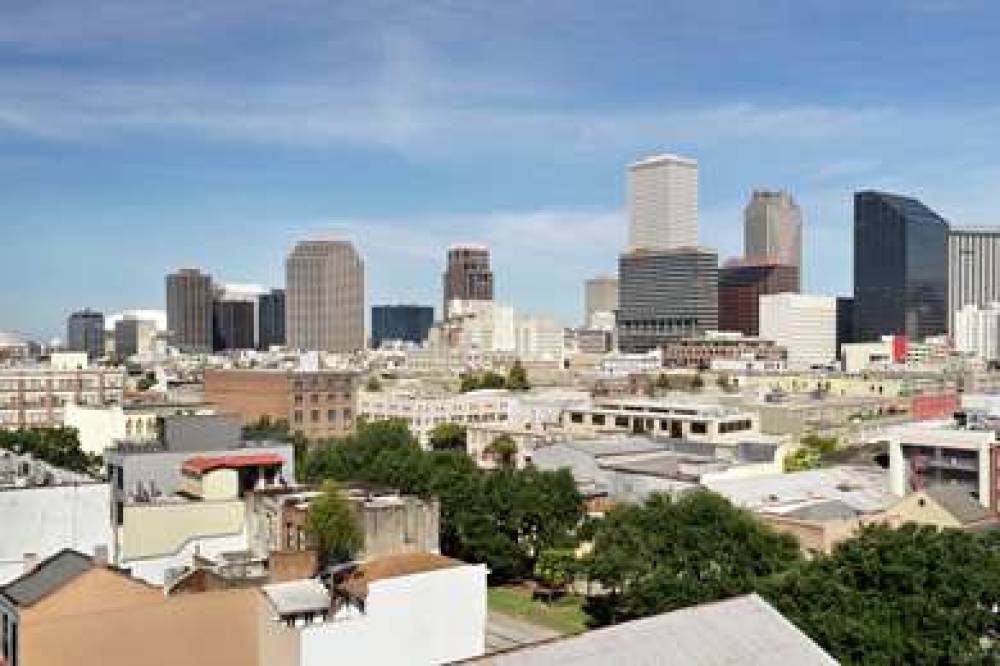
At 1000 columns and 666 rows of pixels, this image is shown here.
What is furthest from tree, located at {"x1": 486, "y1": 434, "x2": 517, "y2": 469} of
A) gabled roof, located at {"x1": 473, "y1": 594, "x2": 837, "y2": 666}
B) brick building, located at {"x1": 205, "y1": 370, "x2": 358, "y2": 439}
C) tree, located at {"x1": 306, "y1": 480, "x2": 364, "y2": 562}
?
gabled roof, located at {"x1": 473, "y1": 594, "x2": 837, "y2": 666}

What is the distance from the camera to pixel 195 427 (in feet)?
217

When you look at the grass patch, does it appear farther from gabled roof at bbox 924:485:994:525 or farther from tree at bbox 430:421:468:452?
tree at bbox 430:421:468:452

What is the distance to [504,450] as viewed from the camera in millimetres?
110375

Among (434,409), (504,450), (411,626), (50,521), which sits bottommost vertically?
(504,450)

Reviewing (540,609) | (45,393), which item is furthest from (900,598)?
(45,393)

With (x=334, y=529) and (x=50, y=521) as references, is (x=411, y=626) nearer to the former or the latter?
(x=334, y=529)

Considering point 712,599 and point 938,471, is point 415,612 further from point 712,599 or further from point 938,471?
point 938,471

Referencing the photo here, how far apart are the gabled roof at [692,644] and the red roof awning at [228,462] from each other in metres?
36.1

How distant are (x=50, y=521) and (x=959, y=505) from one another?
47.1 metres

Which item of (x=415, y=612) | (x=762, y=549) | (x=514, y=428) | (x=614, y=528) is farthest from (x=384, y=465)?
(x=514, y=428)

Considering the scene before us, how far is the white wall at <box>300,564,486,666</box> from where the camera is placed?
36531 mm

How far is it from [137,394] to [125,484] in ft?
323

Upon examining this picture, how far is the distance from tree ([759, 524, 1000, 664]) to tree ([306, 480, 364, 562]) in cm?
1861

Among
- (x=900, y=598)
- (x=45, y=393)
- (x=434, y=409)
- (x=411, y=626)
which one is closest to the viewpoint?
(x=900, y=598)
